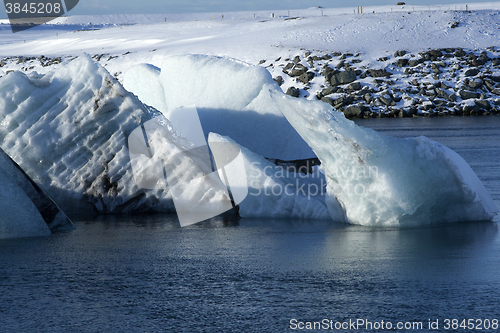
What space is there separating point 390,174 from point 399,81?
21.0 metres

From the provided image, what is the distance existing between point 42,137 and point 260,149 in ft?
11.7

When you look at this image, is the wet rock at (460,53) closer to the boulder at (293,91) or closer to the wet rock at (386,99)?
the wet rock at (386,99)

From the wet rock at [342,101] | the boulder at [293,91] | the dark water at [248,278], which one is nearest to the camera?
the dark water at [248,278]

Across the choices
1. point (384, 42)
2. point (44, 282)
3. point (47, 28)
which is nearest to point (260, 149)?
point (44, 282)

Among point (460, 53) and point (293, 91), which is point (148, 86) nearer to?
point (293, 91)

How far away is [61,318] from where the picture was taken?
2.69 metres

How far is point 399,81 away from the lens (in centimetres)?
2450

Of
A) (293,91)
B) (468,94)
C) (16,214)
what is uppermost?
(293,91)

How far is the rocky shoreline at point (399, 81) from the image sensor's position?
22031 mm

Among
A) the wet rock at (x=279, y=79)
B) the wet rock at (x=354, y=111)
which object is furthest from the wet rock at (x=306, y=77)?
the wet rock at (x=354, y=111)

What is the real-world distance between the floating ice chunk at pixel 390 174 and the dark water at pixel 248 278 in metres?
0.17

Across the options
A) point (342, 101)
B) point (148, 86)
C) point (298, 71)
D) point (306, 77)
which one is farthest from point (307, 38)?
point (148, 86)

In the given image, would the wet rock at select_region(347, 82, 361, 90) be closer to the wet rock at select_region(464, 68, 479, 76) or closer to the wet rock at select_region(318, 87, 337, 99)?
→ the wet rock at select_region(318, 87, 337, 99)

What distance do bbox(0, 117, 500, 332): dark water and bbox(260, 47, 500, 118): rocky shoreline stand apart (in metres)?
18.3
